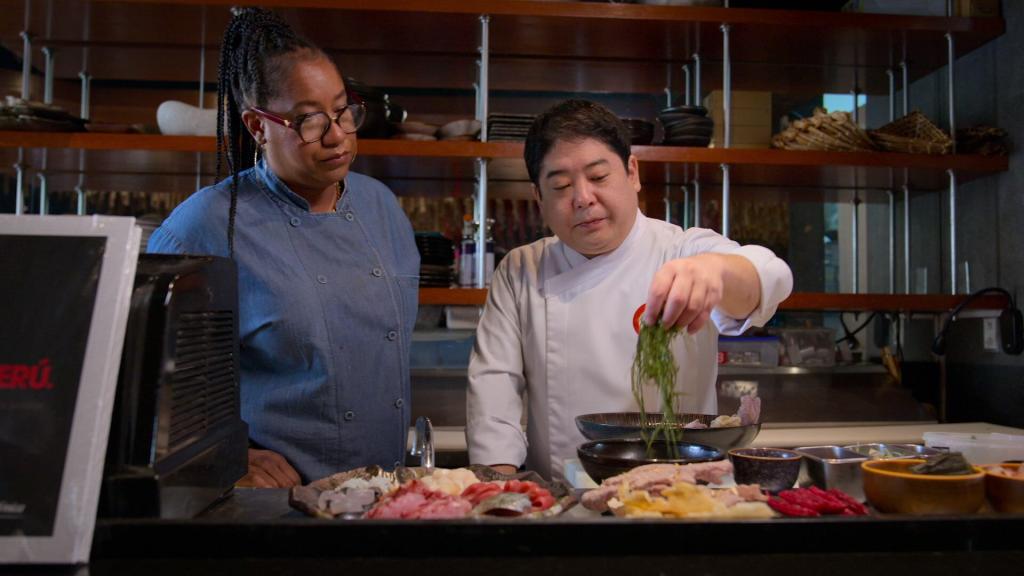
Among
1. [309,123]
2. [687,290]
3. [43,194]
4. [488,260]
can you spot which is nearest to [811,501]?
[687,290]

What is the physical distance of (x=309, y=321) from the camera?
1.81 metres

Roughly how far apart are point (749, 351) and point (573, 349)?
1.90 meters

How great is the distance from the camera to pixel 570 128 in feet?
6.21

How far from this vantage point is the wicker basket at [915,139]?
355 cm

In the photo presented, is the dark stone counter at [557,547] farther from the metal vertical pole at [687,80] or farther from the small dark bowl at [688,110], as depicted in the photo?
the metal vertical pole at [687,80]

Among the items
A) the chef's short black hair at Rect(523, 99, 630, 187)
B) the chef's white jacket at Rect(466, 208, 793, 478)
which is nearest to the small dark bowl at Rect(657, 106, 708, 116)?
the chef's white jacket at Rect(466, 208, 793, 478)

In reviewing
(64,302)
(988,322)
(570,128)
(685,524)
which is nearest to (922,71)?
(988,322)

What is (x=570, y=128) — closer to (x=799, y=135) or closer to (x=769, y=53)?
(x=799, y=135)

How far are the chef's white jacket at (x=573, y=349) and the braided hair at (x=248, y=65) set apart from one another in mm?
709

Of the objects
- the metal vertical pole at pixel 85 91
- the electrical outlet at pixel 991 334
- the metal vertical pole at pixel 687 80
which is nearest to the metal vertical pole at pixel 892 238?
the electrical outlet at pixel 991 334

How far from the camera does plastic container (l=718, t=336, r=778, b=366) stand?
12.1ft

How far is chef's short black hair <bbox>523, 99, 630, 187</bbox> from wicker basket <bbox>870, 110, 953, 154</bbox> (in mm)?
2122

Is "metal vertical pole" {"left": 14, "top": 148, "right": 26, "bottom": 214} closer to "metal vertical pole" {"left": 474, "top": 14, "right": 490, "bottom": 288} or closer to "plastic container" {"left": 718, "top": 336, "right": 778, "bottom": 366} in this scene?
"metal vertical pole" {"left": 474, "top": 14, "right": 490, "bottom": 288}

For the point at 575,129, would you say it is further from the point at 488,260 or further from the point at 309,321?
the point at 488,260
